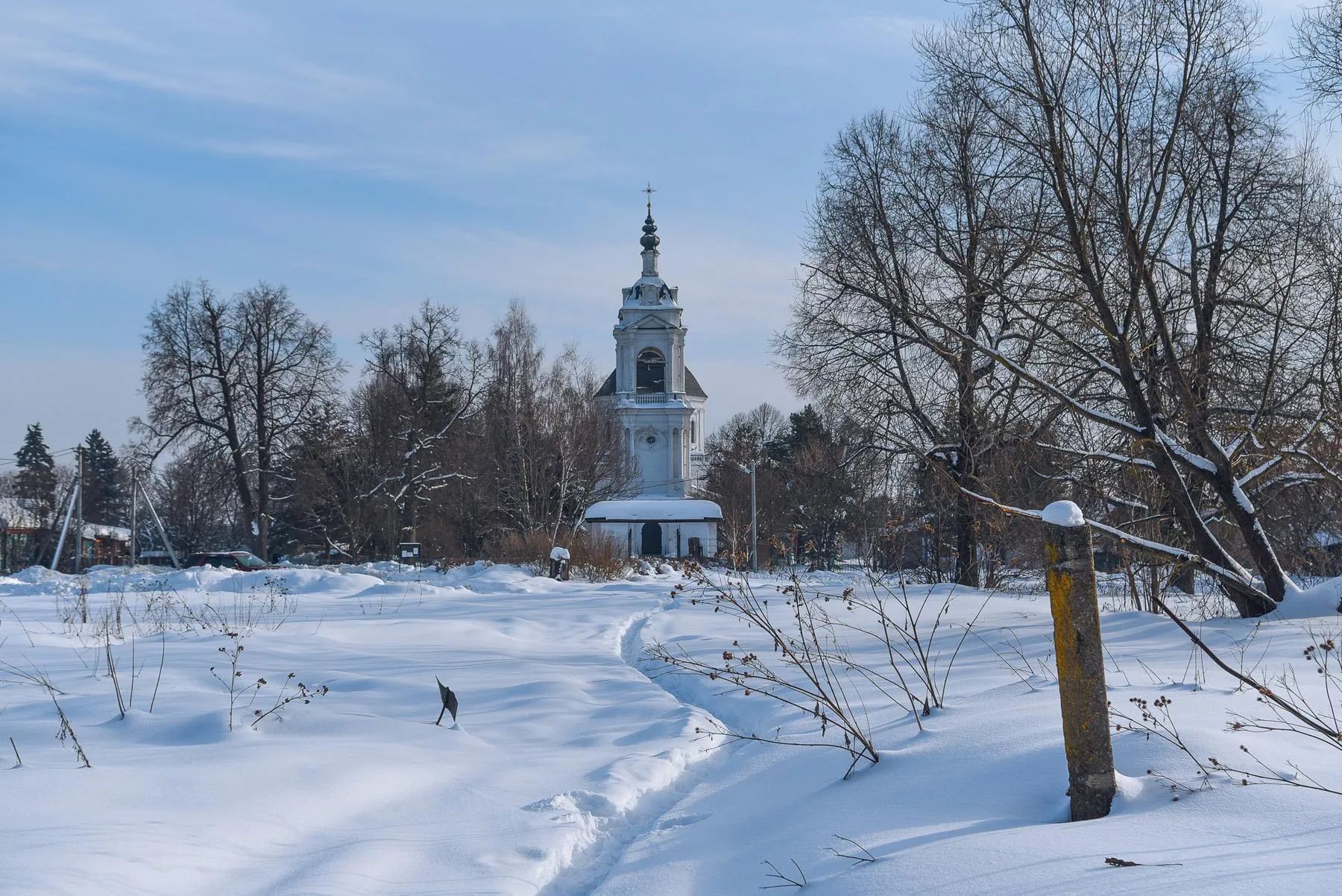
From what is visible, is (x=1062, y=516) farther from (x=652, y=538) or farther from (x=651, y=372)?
(x=651, y=372)

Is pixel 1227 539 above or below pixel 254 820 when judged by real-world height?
above

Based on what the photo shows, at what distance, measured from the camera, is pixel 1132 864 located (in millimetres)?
2807

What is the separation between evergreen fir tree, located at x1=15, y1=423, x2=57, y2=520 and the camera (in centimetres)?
5997

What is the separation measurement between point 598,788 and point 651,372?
194 feet

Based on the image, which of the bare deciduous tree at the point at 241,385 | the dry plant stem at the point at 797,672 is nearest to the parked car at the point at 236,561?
the bare deciduous tree at the point at 241,385

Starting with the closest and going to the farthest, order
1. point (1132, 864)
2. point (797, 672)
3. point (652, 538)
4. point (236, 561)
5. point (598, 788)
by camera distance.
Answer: point (1132, 864)
point (598, 788)
point (797, 672)
point (236, 561)
point (652, 538)

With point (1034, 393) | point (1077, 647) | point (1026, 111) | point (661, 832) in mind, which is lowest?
point (661, 832)

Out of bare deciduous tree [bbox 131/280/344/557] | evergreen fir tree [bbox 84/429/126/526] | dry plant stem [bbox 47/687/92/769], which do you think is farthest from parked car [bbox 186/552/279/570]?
evergreen fir tree [bbox 84/429/126/526]

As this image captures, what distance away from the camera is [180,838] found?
384cm

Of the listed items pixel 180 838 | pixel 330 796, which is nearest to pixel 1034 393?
pixel 330 796

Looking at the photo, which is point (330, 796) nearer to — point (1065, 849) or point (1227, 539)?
point (1065, 849)

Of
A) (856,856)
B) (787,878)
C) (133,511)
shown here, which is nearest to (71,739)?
(787,878)

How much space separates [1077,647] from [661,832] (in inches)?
71.6

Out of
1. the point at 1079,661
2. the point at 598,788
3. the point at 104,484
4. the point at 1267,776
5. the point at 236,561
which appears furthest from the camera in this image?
the point at 104,484
